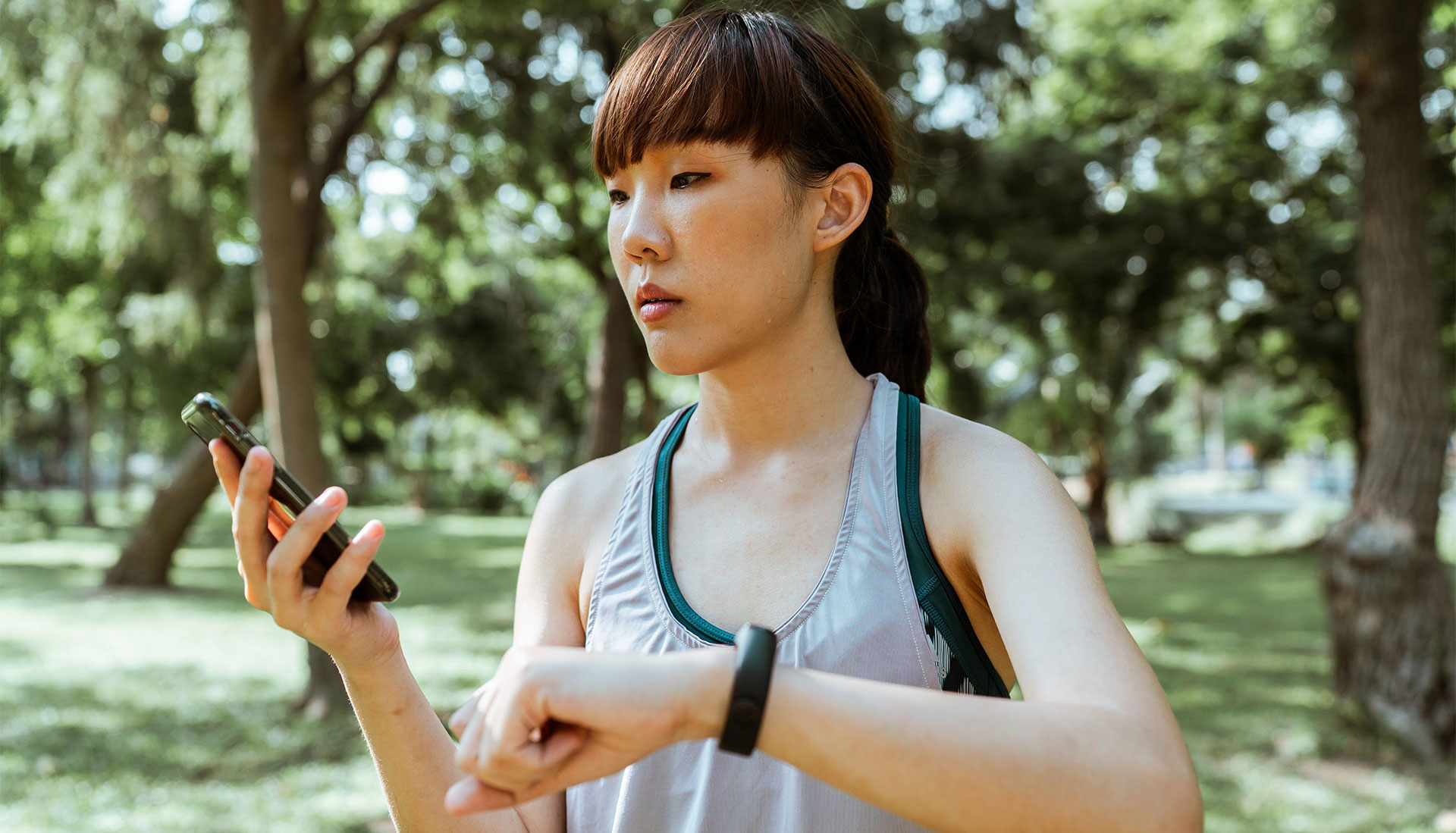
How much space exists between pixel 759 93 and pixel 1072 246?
12.6 metres

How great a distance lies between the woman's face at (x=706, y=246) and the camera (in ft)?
4.66

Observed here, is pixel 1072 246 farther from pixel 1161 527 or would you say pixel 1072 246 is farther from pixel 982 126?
pixel 1161 527

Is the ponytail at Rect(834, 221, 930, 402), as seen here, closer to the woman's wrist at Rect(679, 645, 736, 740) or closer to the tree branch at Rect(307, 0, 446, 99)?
the woman's wrist at Rect(679, 645, 736, 740)

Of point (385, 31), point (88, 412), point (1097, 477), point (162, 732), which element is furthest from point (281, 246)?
point (88, 412)

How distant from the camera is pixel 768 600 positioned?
4.68ft

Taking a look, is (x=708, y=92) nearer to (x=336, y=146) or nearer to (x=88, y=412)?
(x=336, y=146)

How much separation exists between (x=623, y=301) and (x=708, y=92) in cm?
962

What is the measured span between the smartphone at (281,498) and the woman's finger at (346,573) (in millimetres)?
14

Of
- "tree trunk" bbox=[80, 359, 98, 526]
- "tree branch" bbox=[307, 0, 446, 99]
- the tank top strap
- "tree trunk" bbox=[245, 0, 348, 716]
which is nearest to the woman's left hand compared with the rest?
the tank top strap

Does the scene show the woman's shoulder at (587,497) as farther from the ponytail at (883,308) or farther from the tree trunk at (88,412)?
the tree trunk at (88,412)

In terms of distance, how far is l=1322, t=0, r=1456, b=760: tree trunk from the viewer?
5863 mm

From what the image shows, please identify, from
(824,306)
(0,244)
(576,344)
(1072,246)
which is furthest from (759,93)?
(576,344)

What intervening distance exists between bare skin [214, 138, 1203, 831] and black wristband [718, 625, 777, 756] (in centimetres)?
1

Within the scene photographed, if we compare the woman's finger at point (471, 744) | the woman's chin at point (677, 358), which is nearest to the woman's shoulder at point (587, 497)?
the woman's chin at point (677, 358)
